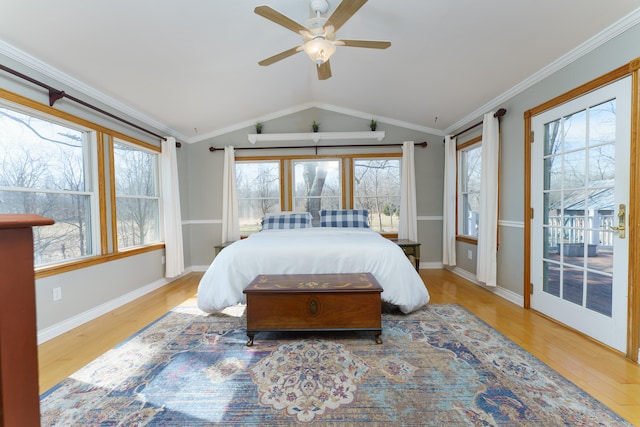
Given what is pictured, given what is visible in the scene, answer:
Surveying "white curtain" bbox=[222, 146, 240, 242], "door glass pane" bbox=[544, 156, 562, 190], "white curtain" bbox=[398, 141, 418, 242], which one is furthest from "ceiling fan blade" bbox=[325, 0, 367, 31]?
"white curtain" bbox=[222, 146, 240, 242]

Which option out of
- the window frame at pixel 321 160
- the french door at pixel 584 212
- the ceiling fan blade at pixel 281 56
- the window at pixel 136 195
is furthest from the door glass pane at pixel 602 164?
the window at pixel 136 195

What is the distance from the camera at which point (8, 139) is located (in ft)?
6.97

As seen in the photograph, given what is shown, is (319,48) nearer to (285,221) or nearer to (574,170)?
(574,170)

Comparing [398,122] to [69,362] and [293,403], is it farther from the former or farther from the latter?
[69,362]

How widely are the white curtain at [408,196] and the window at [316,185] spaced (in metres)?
1.05

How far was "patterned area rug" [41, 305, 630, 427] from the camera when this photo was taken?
53.9 inches

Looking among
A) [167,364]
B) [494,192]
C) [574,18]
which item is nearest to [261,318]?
[167,364]

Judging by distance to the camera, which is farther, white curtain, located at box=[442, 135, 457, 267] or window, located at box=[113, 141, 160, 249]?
white curtain, located at box=[442, 135, 457, 267]

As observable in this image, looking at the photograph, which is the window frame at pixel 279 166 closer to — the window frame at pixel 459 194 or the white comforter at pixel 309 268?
the white comforter at pixel 309 268

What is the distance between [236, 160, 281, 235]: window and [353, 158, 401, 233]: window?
4.60 feet

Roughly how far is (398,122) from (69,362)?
15.6 ft

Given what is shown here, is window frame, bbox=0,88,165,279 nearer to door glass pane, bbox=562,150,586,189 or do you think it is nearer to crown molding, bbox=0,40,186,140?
crown molding, bbox=0,40,186,140

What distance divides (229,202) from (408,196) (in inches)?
114

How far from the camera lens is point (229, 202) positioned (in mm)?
4453
